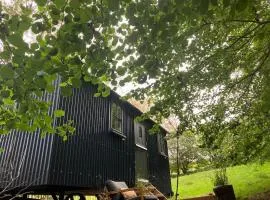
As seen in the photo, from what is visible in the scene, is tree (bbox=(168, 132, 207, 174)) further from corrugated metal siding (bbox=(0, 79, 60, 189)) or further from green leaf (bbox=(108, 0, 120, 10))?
green leaf (bbox=(108, 0, 120, 10))

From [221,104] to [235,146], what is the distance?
249 cm

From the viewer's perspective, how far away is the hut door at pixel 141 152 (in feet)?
52.6

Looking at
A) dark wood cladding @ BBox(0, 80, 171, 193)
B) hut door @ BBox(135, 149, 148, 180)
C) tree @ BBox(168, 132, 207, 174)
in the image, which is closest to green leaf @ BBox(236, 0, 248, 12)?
dark wood cladding @ BBox(0, 80, 171, 193)

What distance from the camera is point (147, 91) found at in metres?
6.97

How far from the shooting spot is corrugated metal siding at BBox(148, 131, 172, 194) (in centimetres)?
1759

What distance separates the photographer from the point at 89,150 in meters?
11.8

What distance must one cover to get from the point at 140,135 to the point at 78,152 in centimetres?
642

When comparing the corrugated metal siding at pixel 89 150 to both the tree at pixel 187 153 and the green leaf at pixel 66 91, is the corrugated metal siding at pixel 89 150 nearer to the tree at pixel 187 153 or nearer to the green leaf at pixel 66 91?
the green leaf at pixel 66 91

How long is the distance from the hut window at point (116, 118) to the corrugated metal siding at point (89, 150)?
0.38 metres

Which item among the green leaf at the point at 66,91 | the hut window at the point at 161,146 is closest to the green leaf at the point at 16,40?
the green leaf at the point at 66,91

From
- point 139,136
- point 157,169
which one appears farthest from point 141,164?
point 157,169

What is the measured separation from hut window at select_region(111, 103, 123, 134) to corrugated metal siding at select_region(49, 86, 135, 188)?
1.24 feet

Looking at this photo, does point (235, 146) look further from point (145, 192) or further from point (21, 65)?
point (21, 65)

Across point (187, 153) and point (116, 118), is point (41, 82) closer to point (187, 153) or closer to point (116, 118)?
point (116, 118)
